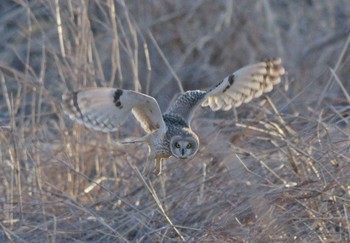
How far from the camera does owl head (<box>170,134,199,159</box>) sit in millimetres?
4211

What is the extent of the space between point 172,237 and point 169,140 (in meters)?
0.64

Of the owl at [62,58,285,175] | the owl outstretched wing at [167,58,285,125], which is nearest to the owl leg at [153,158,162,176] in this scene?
the owl at [62,58,285,175]

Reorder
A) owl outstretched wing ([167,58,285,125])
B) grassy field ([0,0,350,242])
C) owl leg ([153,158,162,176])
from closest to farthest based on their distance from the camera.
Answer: owl leg ([153,158,162,176])
grassy field ([0,0,350,242])
owl outstretched wing ([167,58,285,125])

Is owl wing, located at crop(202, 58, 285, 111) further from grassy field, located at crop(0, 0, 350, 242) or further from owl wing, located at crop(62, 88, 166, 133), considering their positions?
→ owl wing, located at crop(62, 88, 166, 133)

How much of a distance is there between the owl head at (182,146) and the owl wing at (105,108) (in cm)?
7

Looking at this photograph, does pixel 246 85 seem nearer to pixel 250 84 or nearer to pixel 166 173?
pixel 250 84

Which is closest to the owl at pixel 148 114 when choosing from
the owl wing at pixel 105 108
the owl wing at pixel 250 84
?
the owl wing at pixel 105 108

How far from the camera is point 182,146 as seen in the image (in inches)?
166

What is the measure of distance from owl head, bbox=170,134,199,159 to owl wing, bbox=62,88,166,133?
0.24 feet

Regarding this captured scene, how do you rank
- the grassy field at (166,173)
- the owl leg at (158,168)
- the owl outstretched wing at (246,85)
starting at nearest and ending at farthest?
the owl leg at (158,168) < the grassy field at (166,173) < the owl outstretched wing at (246,85)

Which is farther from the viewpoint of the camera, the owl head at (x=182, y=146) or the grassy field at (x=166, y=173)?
the grassy field at (x=166, y=173)

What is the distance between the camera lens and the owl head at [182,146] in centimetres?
421

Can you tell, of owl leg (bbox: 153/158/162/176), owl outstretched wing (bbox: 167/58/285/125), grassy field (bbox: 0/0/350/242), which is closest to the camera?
owl leg (bbox: 153/158/162/176)

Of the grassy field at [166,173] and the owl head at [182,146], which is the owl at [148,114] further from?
the grassy field at [166,173]
